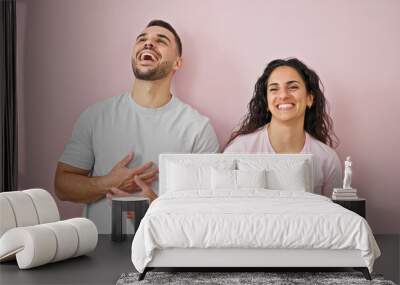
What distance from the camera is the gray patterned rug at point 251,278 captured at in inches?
181

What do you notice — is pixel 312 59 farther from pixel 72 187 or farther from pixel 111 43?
pixel 72 187

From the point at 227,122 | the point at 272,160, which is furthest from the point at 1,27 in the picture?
the point at 272,160

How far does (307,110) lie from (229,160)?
1.02m

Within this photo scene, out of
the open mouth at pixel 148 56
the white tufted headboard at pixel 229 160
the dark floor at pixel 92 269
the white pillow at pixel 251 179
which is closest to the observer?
the dark floor at pixel 92 269

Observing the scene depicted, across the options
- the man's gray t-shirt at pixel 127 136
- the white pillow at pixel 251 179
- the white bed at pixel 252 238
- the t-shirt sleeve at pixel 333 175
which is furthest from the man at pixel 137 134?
the white bed at pixel 252 238

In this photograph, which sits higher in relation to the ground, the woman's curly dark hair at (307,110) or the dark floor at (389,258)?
the woman's curly dark hair at (307,110)

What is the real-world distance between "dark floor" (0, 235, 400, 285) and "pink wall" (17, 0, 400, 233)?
1223 millimetres

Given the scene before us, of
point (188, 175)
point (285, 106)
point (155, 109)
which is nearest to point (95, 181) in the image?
point (155, 109)

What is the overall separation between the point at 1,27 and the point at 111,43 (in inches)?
44.4

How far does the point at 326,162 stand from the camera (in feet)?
22.1

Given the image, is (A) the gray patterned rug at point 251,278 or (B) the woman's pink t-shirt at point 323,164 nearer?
(A) the gray patterned rug at point 251,278

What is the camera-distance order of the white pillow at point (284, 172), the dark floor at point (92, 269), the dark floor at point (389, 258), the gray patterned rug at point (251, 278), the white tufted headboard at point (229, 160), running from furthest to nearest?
the white tufted headboard at point (229, 160) < the white pillow at point (284, 172) < the dark floor at point (389, 258) < the dark floor at point (92, 269) < the gray patterned rug at point (251, 278)

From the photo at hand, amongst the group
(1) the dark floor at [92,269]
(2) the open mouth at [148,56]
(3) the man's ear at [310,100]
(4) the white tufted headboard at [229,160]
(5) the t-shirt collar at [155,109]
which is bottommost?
(1) the dark floor at [92,269]

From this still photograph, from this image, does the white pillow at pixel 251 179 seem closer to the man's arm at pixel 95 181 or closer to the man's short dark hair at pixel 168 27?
the man's arm at pixel 95 181
